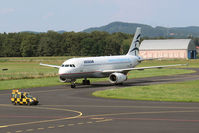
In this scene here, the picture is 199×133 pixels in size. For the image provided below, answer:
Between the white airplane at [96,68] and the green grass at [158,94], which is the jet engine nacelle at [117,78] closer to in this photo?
the white airplane at [96,68]

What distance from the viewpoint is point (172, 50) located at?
191m

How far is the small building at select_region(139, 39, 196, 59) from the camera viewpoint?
187875mm

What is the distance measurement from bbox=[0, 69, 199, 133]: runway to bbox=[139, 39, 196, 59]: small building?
150 meters

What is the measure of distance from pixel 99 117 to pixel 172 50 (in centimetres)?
16401

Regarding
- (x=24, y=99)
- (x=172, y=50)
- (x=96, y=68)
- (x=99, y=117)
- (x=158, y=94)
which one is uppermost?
(x=172, y=50)

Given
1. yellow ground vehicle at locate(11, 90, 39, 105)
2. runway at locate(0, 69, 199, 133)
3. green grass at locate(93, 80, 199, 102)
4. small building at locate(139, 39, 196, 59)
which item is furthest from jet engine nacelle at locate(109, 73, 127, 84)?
small building at locate(139, 39, 196, 59)

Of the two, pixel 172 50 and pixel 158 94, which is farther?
pixel 172 50

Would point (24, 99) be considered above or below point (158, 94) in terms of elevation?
above

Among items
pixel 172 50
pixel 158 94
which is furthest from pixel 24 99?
pixel 172 50

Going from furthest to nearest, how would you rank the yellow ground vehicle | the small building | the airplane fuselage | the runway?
the small building, the airplane fuselage, the yellow ground vehicle, the runway

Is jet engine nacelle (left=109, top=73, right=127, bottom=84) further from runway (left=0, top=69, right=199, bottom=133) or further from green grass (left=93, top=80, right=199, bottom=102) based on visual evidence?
runway (left=0, top=69, right=199, bottom=133)

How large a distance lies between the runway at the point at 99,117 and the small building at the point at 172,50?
14955 cm

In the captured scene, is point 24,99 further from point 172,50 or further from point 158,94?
point 172,50

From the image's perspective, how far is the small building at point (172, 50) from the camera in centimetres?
18788
